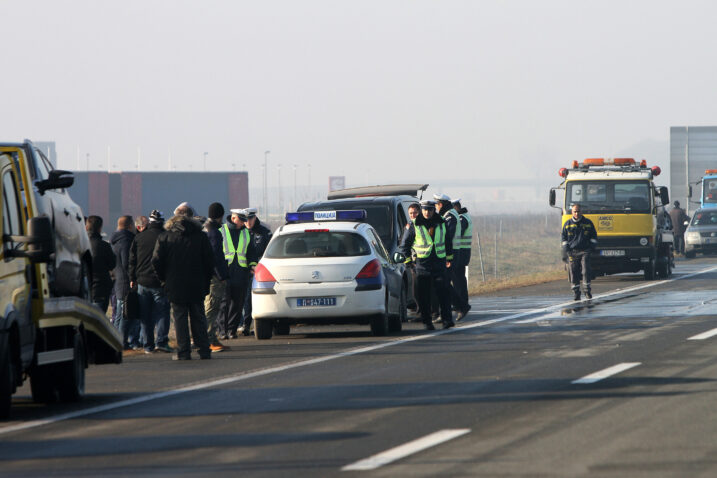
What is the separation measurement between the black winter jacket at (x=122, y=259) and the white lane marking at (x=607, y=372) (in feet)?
21.8

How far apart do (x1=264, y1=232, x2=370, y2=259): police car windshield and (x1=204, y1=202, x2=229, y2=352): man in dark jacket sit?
2.59 ft

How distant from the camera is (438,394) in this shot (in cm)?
1065

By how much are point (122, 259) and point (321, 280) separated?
2.56m

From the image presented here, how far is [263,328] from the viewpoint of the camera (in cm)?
1712

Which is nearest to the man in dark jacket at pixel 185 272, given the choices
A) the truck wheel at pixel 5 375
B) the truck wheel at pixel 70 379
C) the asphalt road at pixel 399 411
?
the asphalt road at pixel 399 411

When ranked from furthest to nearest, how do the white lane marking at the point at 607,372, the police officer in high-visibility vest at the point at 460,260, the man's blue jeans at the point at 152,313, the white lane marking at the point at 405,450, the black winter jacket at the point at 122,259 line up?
the police officer in high-visibility vest at the point at 460,260, the black winter jacket at the point at 122,259, the man's blue jeans at the point at 152,313, the white lane marking at the point at 607,372, the white lane marking at the point at 405,450

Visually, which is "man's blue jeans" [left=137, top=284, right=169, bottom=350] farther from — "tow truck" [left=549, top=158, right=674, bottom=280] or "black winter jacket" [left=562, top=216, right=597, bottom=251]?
"tow truck" [left=549, top=158, right=674, bottom=280]

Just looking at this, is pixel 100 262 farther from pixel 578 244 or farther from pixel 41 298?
pixel 578 244

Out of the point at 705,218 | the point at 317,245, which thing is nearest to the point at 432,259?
the point at 317,245

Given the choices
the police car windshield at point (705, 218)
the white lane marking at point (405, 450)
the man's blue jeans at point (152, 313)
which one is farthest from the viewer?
the police car windshield at point (705, 218)

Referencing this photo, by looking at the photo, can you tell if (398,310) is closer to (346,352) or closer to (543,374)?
(346,352)

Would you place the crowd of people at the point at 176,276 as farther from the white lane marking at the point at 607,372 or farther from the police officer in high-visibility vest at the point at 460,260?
the white lane marking at the point at 607,372

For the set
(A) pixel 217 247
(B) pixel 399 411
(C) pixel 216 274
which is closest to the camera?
(B) pixel 399 411

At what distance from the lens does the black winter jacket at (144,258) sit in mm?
15648
